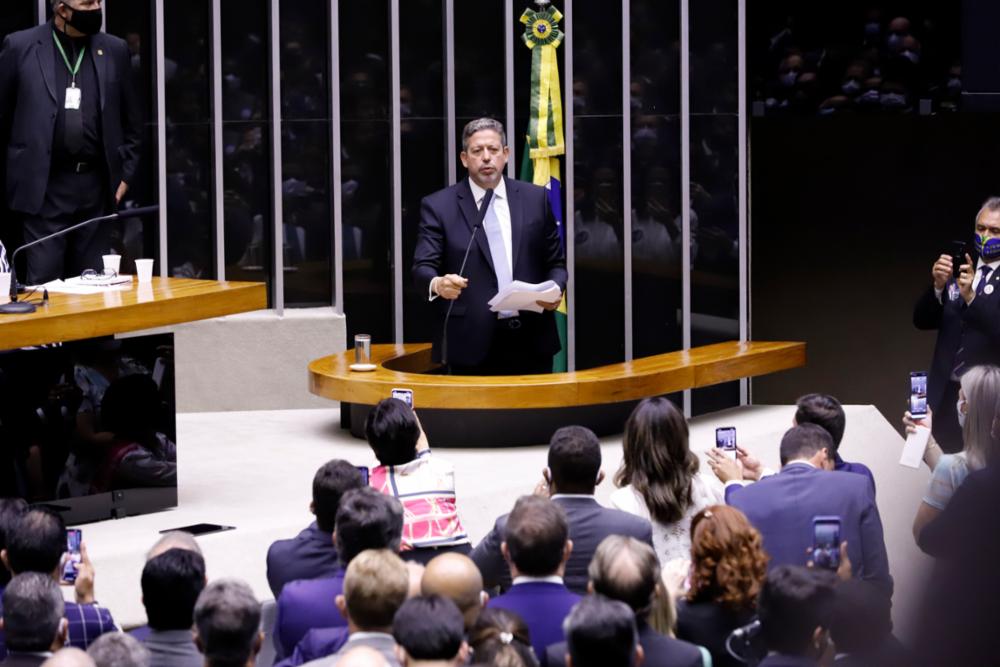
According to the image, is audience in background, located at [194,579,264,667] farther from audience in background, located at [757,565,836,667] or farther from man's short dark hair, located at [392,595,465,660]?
audience in background, located at [757,565,836,667]

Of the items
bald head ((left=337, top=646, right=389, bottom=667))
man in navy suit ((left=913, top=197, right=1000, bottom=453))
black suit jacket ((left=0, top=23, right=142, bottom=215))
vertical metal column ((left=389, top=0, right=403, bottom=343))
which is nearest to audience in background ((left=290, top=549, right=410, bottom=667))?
bald head ((left=337, top=646, right=389, bottom=667))

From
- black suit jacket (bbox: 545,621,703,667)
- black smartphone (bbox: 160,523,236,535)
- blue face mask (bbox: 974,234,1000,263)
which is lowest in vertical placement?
black smartphone (bbox: 160,523,236,535)

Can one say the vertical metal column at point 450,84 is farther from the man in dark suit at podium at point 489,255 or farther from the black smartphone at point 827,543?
the black smartphone at point 827,543

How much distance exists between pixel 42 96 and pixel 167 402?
1.60 metres

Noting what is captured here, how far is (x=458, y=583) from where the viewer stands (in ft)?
10.5

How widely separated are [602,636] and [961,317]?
132 inches

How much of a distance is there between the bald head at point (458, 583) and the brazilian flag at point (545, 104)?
188 inches

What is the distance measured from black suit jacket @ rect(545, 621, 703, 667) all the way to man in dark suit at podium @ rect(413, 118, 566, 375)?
3.36m

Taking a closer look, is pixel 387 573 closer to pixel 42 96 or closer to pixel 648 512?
pixel 648 512

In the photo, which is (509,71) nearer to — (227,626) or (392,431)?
(392,431)

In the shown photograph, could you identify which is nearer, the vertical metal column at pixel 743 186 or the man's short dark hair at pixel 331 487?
the man's short dark hair at pixel 331 487

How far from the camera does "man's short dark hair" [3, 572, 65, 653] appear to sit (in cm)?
314

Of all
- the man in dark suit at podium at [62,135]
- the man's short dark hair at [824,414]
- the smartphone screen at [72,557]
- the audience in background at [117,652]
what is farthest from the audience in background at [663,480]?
the man in dark suit at podium at [62,135]

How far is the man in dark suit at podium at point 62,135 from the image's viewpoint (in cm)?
634
